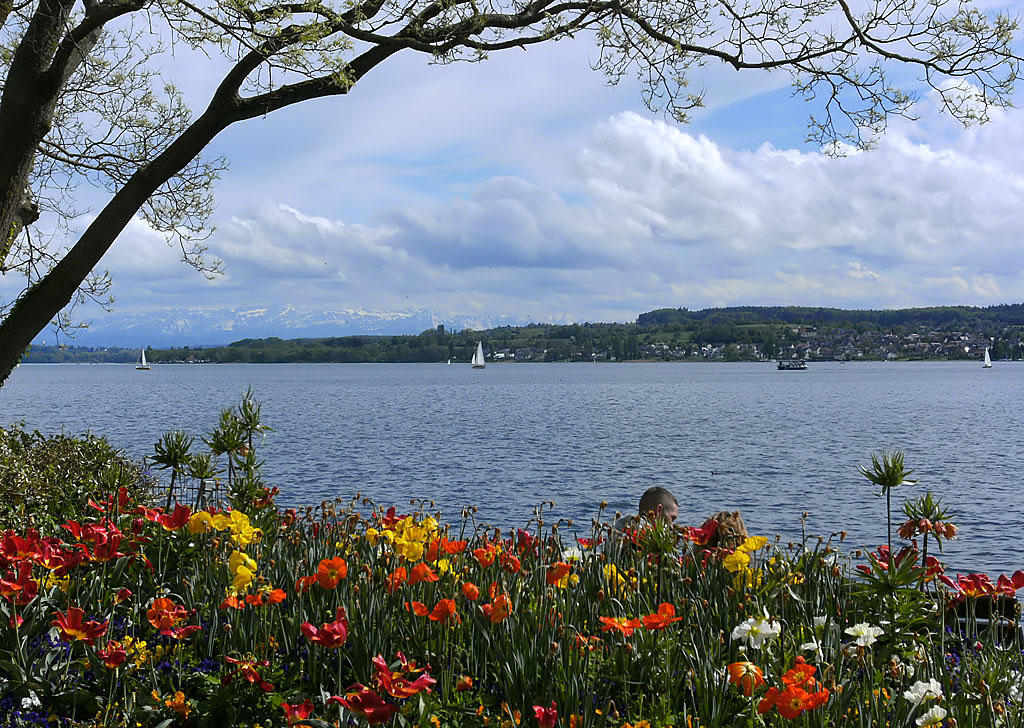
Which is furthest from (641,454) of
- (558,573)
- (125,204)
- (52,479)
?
(558,573)

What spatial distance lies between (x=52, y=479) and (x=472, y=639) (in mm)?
7642

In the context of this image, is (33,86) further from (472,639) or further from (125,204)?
(472,639)

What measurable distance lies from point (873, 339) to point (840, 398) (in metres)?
129

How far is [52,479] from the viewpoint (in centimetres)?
995

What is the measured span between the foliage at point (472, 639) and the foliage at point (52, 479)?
11.3ft

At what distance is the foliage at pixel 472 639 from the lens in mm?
3486

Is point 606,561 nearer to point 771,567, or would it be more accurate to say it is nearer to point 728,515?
point 771,567

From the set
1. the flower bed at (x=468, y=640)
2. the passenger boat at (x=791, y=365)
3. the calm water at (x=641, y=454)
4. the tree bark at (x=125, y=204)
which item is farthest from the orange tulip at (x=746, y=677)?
the passenger boat at (x=791, y=365)

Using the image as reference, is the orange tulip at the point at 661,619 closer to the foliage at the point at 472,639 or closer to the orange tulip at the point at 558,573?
the foliage at the point at 472,639

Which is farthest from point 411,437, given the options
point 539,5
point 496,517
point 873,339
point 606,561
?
point 873,339

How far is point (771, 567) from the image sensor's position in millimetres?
4922

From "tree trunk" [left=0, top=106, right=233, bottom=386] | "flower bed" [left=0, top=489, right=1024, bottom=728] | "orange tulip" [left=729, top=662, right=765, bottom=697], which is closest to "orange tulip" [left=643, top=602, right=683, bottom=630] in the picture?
"flower bed" [left=0, top=489, right=1024, bottom=728]

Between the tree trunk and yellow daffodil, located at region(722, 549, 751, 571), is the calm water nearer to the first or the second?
the tree trunk

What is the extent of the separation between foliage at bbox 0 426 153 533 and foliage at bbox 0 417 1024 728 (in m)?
3.44
